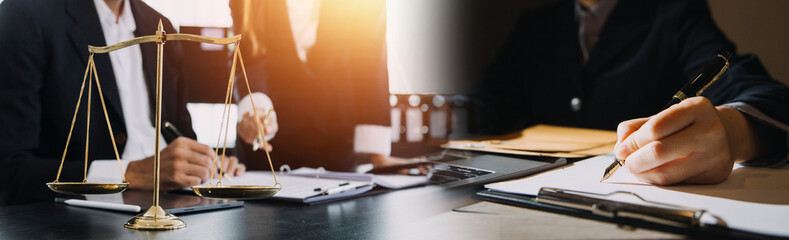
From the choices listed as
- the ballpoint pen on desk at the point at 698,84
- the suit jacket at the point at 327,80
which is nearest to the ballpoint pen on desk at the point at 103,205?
the suit jacket at the point at 327,80

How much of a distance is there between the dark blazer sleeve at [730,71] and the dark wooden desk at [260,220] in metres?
0.37

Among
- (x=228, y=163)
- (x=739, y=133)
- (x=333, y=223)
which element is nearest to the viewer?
(x=333, y=223)

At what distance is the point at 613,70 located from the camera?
881 millimetres

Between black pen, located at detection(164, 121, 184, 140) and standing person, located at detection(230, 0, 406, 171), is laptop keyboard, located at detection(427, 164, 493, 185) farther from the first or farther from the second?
black pen, located at detection(164, 121, 184, 140)

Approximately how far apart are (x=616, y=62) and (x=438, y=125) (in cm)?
39

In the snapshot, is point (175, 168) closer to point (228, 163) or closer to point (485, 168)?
point (228, 163)

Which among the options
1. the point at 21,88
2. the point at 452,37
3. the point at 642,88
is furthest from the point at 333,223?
the point at 452,37

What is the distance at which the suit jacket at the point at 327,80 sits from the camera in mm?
925

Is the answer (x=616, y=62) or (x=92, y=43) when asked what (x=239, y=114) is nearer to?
(x=92, y=43)

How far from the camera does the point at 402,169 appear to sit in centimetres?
106

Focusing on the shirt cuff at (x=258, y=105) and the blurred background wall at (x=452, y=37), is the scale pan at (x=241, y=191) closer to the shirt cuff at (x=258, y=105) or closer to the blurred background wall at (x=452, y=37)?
the shirt cuff at (x=258, y=105)

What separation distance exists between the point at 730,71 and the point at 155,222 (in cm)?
73

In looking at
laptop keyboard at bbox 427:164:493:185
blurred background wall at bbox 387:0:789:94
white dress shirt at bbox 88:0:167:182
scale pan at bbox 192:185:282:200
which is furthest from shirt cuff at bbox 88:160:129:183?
blurred background wall at bbox 387:0:789:94

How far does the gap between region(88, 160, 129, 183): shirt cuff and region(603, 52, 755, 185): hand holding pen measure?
0.61m
